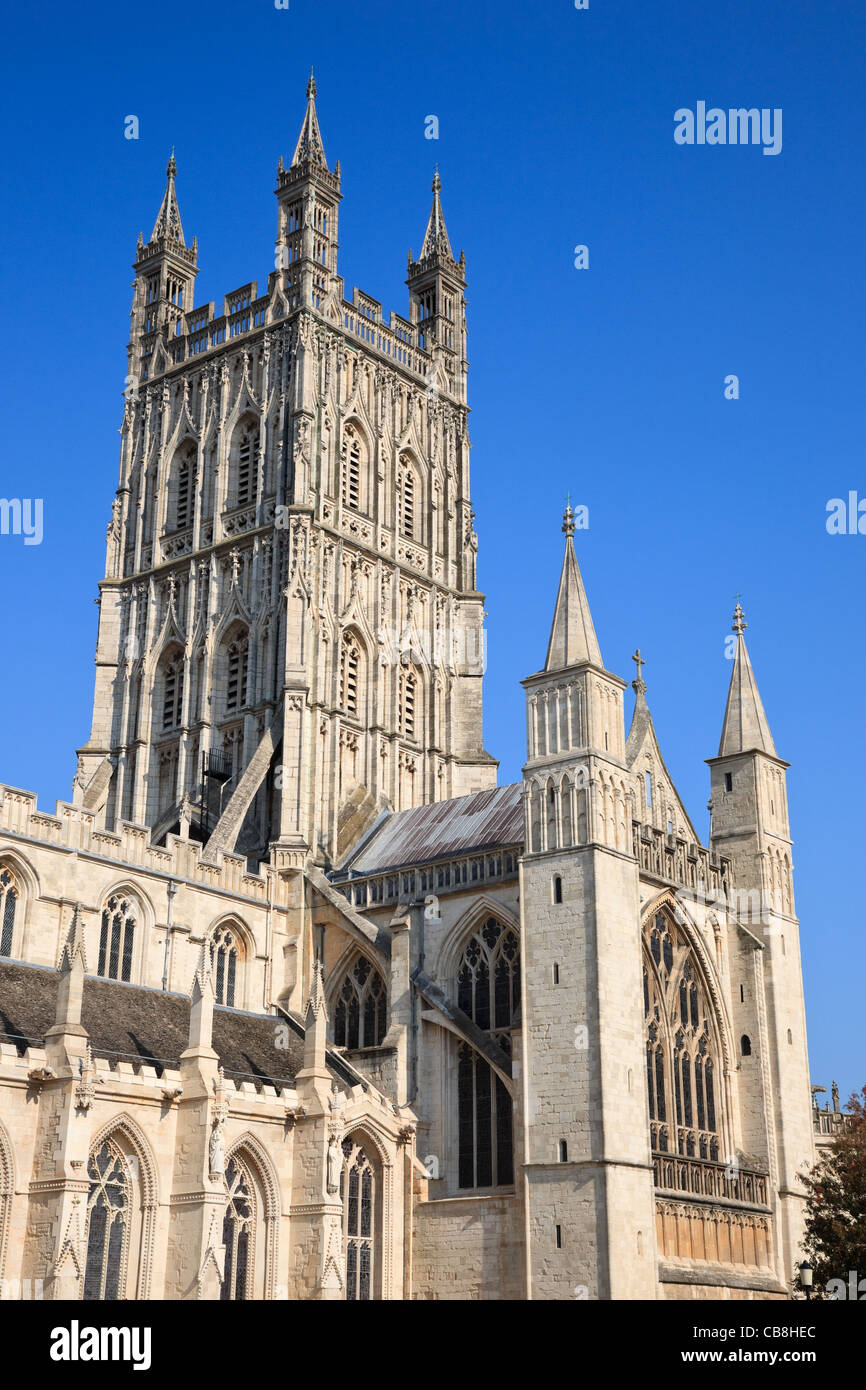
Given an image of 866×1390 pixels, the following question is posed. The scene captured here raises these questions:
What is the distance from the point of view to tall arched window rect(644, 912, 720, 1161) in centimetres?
3678

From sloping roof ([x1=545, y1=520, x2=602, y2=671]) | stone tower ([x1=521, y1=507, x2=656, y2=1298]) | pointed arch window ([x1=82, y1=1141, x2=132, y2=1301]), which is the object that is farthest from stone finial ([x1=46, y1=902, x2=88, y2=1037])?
sloping roof ([x1=545, y1=520, x2=602, y2=671])

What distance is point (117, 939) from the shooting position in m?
38.2

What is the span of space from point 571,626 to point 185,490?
67.3ft

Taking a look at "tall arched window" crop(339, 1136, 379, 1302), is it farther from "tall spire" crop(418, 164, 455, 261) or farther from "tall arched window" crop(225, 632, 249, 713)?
"tall spire" crop(418, 164, 455, 261)

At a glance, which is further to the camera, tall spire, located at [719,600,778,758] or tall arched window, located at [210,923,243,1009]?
tall spire, located at [719,600,778,758]

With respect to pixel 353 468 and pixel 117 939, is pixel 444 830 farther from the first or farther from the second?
pixel 353 468

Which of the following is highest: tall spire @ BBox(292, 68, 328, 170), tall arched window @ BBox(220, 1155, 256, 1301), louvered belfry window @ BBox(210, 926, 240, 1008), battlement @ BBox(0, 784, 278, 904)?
tall spire @ BBox(292, 68, 328, 170)

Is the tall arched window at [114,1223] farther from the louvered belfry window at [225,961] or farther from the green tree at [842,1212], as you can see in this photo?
the green tree at [842,1212]

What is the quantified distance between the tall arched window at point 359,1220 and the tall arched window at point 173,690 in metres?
19.3

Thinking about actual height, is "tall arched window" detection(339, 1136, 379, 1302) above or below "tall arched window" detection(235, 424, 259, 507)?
below

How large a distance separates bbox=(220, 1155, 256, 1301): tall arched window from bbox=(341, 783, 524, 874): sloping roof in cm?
1053

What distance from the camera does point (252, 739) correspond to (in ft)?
154

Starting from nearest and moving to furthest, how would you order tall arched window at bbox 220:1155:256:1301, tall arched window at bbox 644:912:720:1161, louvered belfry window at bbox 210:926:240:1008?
tall arched window at bbox 220:1155:256:1301
tall arched window at bbox 644:912:720:1161
louvered belfry window at bbox 210:926:240:1008

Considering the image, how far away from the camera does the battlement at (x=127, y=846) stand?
3638 centimetres
